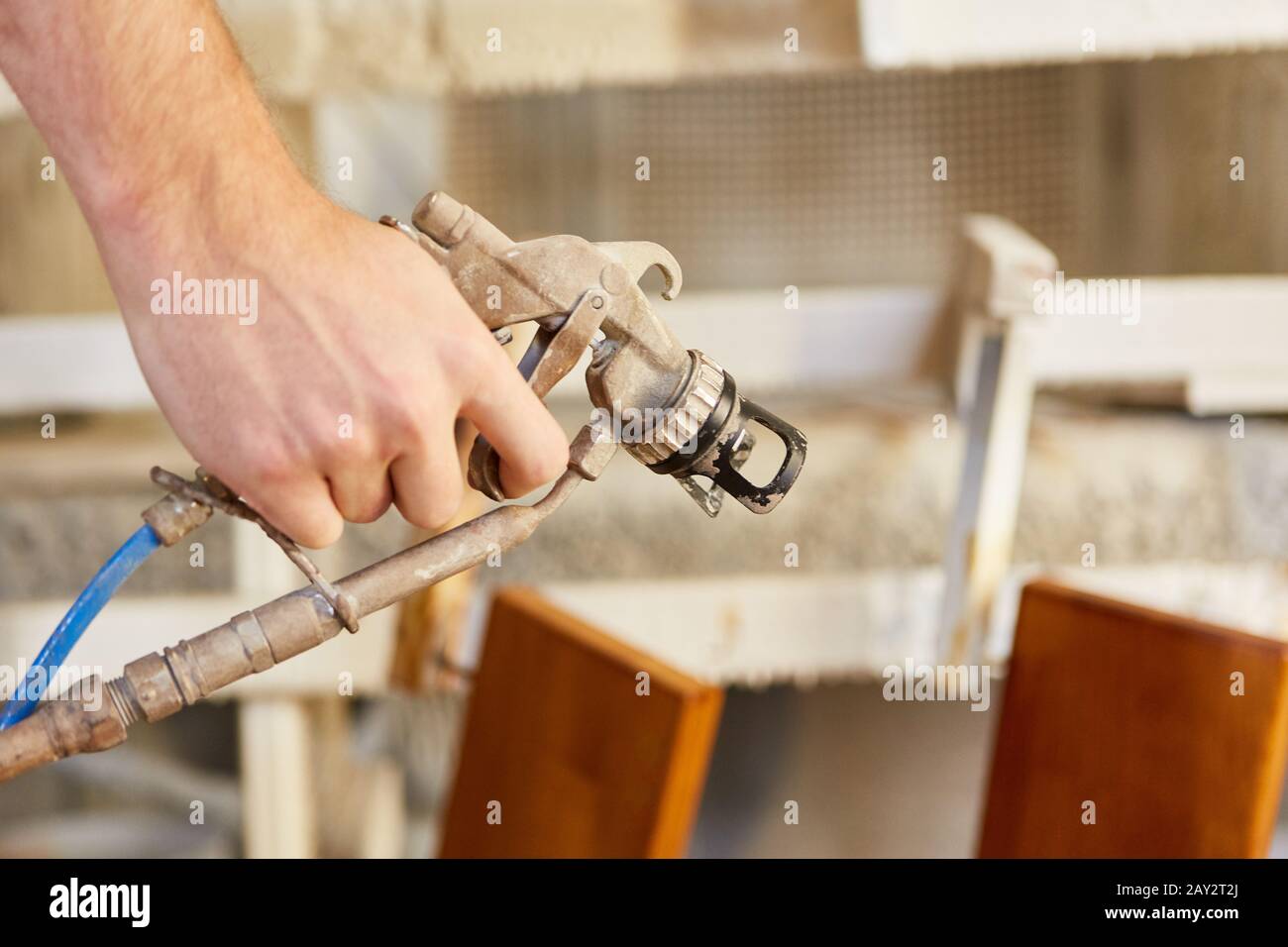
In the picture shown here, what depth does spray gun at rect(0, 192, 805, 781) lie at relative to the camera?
37 cm

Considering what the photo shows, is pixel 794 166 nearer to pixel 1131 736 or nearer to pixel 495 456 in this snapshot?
pixel 1131 736

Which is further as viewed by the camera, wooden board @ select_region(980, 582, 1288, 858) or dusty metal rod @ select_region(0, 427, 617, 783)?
wooden board @ select_region(980, 582, 1288, 858)

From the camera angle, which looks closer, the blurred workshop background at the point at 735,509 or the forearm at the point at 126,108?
the forearm at the point at 126,108

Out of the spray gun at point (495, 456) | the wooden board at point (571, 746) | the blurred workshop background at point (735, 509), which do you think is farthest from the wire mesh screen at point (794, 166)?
the spray gun at point (495, 456)

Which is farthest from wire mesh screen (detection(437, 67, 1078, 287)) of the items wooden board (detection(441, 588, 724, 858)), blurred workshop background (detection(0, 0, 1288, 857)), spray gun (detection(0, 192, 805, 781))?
spray gun (detection(0, 192, 805, 781))

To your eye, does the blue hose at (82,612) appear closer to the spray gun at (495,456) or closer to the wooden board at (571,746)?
the spray gun at (495,456)

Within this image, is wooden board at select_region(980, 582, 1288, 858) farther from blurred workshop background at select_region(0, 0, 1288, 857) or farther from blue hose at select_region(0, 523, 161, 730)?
blue hose at select_region(0, 523, 161, 730)

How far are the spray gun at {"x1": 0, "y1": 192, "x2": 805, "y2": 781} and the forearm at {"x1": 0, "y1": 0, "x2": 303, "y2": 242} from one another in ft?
0.21

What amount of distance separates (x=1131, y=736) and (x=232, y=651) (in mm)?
444

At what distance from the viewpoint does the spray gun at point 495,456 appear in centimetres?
37

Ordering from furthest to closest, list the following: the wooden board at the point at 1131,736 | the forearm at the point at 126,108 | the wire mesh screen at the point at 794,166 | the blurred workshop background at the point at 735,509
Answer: the wire mesh screen at the point at 794,166
the blurred workshop background at the point at 735,509
the wooden board at the point at 1131,736
the forearm at the point at 126,108

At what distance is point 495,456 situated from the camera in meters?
0.43

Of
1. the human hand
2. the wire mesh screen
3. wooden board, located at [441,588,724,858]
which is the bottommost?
wooden board, located at [441,588,724,858]
